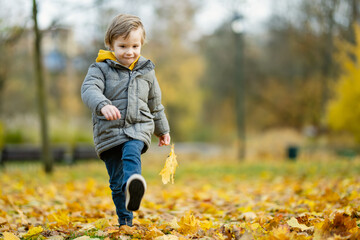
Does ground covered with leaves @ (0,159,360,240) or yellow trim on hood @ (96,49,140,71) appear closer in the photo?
ground covered with leaves @ (0,159,360,240)

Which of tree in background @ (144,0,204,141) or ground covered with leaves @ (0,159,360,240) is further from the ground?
tree in background @ (144,0,204,141)

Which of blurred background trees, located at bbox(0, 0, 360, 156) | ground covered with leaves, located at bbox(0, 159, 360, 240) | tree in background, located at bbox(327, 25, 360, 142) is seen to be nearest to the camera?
ground covered with leaves, located at bbox(0, 159, 360, 240)

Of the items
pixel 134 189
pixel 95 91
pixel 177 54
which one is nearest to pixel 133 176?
pixel 134 189

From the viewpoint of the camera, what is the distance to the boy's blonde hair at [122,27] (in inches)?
113

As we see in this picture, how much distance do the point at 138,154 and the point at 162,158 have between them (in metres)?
15.3

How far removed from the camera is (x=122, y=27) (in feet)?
9.43

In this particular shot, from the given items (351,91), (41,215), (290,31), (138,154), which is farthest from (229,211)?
(290,31)

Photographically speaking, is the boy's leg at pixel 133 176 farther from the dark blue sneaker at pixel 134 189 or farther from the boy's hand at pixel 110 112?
the boy's hand at pixel 110 112

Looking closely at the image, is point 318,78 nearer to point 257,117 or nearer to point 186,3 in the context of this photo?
point 257,117

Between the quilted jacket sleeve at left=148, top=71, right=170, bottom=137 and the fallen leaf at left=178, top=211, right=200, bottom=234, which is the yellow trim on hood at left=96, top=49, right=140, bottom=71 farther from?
the fallen leaf at left=178, top=211, right=200, bottom=234

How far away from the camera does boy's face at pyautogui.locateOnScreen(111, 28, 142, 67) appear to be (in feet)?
9.52

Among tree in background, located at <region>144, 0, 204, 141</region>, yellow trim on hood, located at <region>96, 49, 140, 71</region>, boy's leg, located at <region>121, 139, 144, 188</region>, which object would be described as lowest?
boy's leg, located at <region>121, 139, 144, 188</region>

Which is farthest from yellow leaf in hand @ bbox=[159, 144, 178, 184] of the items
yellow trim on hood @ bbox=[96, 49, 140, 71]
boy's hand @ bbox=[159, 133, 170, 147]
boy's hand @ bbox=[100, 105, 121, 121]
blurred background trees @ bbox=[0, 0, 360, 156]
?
blurred background trees @ bbox=[0, 0, 360, 156]

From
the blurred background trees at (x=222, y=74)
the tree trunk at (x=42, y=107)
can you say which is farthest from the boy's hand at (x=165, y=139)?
the blurred background trees at (x=222, y=74)
